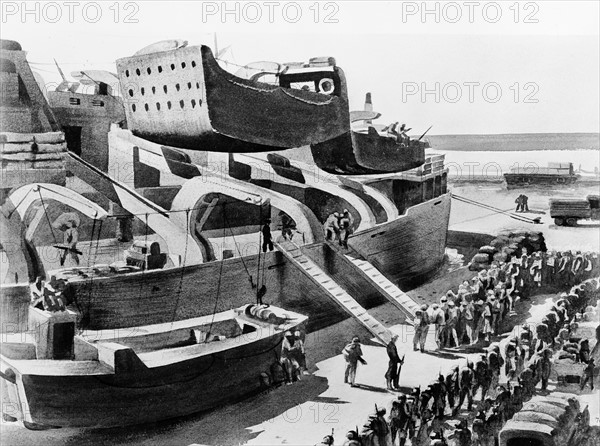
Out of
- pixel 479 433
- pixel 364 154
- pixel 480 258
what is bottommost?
Answer: pixel 479 433

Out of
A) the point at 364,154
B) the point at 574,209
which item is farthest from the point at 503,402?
the point at 364,154

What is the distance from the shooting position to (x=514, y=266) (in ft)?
20.4

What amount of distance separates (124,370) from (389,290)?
7.01 ft

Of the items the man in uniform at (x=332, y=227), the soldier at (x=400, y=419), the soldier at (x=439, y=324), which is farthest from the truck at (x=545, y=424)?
the man in uniform at (x=332, y=227)

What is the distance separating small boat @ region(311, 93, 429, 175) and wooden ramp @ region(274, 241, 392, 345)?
705mm

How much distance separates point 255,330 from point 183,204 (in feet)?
3.29

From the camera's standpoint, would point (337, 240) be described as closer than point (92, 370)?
No

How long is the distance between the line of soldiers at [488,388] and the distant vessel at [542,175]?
0.86m

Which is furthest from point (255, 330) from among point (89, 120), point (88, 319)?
point (89, 120)

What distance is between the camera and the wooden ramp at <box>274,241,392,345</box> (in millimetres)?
5504

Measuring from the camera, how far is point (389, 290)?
5773 mm

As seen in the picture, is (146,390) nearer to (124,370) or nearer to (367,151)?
(124,370)

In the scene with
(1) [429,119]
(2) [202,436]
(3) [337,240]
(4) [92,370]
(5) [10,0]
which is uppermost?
(5) [10,0]

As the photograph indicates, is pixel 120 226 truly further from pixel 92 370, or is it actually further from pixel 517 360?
pixel 517 360
